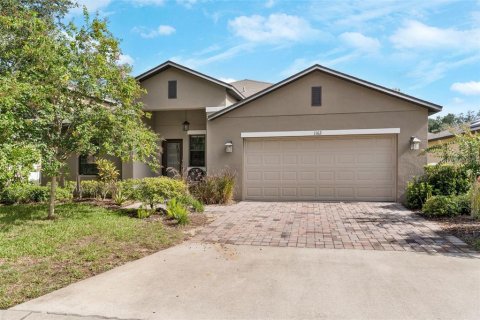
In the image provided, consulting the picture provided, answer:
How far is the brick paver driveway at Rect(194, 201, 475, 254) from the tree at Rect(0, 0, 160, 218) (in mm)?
3103

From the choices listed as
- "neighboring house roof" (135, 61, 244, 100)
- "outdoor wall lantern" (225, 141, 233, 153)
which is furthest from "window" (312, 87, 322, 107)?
"neighboring house roof" (135, 61, 244, 100)

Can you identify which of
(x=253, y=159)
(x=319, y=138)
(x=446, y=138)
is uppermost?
(x=446, y=138)

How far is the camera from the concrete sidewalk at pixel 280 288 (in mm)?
3449

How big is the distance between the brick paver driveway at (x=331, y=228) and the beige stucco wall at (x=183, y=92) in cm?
489

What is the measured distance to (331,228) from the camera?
741 centimetres

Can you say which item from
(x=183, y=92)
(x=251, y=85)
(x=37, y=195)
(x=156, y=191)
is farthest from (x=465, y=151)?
(x=251, y=85)

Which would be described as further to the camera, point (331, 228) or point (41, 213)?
point (41, 213)

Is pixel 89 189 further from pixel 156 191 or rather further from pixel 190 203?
pixel 190 203

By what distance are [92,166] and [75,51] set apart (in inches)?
321

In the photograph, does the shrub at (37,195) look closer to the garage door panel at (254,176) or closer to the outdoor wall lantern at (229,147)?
the outdoor wall lantern at (229,147)

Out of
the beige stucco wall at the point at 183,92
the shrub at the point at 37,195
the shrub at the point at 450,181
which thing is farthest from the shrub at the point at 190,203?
the shrub at the point at 450,181

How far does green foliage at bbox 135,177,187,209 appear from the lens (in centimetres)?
894

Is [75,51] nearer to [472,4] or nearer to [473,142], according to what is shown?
[473,142]

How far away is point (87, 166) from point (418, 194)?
13.2 metres
